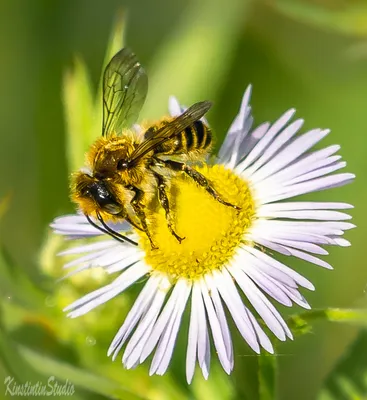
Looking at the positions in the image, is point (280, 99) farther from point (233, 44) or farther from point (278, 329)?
point (278, 329)

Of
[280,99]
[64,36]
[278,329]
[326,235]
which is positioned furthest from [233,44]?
[278,329]

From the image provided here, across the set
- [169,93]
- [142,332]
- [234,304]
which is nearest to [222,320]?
[234,304]

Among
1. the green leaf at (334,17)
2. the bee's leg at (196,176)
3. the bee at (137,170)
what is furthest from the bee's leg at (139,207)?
the green leaf at (334,17)

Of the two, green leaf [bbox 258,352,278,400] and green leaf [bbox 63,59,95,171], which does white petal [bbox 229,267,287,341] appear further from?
green leaf [bbox 63,59,95,171]

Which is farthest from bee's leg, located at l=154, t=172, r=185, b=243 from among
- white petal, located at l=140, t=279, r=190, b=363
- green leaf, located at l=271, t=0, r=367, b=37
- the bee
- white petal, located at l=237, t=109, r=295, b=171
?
green leaf, located at l=271, t=0, r=367, b=37

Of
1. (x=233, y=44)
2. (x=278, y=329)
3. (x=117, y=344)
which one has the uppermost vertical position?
(x=233, y=44)

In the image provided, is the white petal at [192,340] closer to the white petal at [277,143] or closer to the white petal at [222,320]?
the white petal at [222,320]

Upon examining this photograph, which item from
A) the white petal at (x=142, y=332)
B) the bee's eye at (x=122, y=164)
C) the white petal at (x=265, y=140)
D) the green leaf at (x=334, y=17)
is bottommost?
the white petal at (x=142, y=332)
